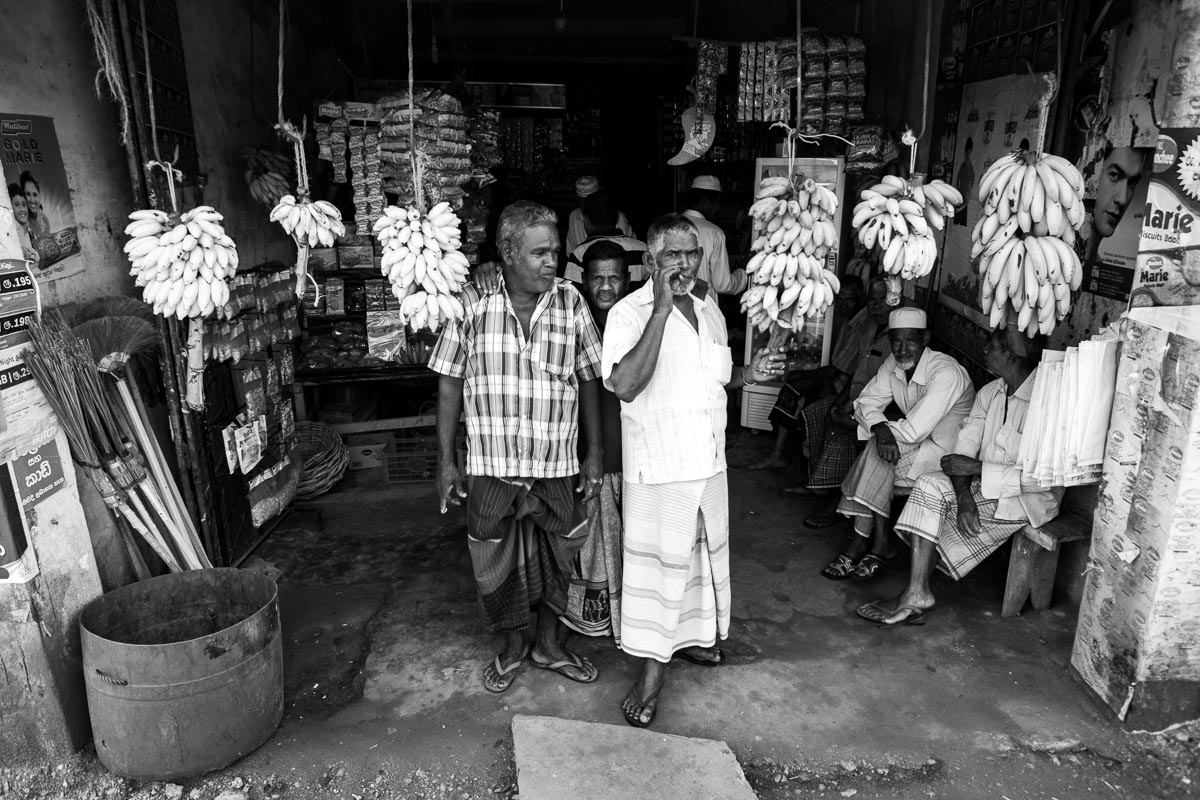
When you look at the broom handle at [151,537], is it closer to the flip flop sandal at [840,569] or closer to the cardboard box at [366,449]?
the cardboard box at [366,449]

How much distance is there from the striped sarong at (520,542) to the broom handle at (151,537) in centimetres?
111

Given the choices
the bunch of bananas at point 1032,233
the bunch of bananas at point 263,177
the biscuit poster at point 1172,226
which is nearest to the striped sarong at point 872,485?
the bunch of bananas at point 1032,233

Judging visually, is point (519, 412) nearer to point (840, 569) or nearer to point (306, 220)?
point (306, 220)

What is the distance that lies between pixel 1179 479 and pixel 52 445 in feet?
12.0

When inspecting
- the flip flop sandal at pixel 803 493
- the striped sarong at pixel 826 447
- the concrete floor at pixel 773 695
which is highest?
the striped sarong at pixel 826 447

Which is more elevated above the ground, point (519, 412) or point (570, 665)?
point (519, 412)

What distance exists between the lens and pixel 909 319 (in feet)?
12.3

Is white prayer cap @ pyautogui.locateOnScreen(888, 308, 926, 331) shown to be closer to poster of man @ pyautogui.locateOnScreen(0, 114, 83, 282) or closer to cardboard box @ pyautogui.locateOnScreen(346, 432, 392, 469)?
→ cardboard box @ pyautogui.locateOnScreen(346, 432, 392, 469)

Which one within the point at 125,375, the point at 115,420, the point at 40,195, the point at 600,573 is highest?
the point at 40,195

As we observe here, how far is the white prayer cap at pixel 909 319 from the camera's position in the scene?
375 cm

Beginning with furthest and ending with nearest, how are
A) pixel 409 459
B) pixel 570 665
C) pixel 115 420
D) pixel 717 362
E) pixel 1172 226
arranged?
pixel 409 459
pixel 570 665
pixel 115 420
pixel 717 362
pixel 1172 226

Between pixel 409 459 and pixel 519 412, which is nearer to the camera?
pixel 519 412

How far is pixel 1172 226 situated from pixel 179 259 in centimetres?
342

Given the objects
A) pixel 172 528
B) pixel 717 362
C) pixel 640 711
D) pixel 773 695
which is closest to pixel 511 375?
pixel 717 362
